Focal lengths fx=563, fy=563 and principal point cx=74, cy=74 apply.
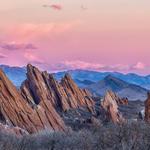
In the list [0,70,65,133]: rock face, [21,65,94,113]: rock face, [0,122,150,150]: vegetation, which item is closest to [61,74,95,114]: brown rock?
[21,65,94,113]: rock face

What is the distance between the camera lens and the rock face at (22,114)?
121312 millimetres

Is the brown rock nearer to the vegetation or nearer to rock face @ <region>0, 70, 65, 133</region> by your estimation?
rock face @ <region>0, 70, 65, 133</region>

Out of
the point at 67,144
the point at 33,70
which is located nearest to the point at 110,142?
the point at 67,144

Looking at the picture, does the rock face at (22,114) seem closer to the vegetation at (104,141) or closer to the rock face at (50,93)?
the rock face at (50,93)

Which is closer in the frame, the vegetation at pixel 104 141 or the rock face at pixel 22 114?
the vegetation at pixel 104 141

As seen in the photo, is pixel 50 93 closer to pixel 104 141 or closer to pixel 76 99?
pixel 76 99

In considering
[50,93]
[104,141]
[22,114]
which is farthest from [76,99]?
[104,141]

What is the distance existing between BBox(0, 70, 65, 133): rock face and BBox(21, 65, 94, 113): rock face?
1677 cm

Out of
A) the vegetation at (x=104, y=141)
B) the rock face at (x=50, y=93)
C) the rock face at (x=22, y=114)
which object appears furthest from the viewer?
the rock face at (x=50, y=93)

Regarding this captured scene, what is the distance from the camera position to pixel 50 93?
177250mm

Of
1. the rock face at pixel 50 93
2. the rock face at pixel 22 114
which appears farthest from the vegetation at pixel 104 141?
the rock face at pixel 50 93

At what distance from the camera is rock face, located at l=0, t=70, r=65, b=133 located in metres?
121

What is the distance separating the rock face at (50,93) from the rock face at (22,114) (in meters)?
16.8

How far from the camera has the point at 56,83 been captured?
18562cm
